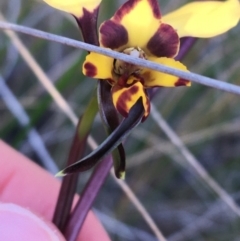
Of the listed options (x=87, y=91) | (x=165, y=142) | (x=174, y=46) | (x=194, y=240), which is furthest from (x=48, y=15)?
(x=174, y=46)

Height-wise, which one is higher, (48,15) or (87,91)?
(48,15)

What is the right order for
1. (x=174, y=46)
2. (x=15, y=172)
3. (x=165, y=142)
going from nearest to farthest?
(x=174, y=46) → (x=15, y=172) → (x=165, y=142)

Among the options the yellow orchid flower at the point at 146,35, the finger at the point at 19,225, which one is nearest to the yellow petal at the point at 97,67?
the yellow orchid flower at the point at 146,35

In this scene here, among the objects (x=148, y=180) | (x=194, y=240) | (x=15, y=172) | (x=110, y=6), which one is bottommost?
(x=194, y=240)

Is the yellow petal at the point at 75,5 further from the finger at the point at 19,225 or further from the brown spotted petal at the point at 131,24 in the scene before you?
the finger at the point at 19,225

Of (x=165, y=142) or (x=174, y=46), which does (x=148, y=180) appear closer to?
(x=165, y=142)

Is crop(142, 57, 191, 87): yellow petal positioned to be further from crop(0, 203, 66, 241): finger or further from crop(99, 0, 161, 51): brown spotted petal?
crop(0, 203, 66, 241): finger

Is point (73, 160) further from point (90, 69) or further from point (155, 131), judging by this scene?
point (155, 131)

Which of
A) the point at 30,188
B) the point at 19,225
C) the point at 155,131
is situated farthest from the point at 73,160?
the point at 155,131
